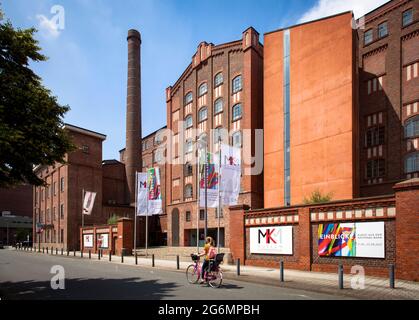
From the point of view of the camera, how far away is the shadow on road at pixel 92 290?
11.6m

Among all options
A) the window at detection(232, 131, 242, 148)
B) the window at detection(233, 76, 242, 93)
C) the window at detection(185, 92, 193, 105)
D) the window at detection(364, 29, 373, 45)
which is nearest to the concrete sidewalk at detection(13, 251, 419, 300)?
the window at detection(232, 131, 242, 148)

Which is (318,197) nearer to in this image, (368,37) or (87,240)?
(368,37)

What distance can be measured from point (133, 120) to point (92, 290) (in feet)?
159

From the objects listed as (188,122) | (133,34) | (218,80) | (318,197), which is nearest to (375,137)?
(318,197)

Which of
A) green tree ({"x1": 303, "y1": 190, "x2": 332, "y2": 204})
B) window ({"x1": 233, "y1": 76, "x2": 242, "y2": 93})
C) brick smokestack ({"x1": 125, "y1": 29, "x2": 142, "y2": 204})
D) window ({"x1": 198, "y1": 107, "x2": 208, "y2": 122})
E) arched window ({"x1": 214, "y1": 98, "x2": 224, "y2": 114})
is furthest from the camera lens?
brick smokestack ({"x1": 125, "y1": 29, "x2": 142, "y2": 204})

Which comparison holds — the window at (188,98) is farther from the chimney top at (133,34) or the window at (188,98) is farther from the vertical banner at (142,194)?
the vertical banner at (142,194)

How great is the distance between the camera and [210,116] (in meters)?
45.9

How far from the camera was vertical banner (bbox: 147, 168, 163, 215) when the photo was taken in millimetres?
28672

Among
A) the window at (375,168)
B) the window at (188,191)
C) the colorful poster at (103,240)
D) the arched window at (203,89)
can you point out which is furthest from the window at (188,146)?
the window at (375,168)

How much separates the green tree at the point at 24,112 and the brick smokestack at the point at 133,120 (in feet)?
150

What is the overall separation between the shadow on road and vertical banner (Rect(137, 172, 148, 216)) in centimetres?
1321

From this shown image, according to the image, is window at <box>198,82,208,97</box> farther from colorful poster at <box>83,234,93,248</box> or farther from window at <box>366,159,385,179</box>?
colorful poster at <box>83,234,93,248</box>
